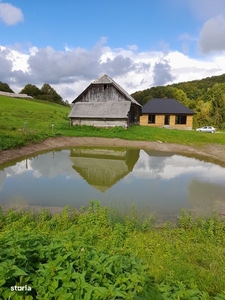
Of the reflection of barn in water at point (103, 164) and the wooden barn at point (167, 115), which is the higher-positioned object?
the wooden barn at point (167, 115)

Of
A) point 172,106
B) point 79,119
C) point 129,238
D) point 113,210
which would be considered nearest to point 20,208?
point 113,210

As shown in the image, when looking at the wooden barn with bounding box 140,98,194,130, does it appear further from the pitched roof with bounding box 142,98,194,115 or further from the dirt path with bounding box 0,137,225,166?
Result: the dirt path with bounding box 0,137,225,166

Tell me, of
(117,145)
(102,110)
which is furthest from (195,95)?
(117,145)

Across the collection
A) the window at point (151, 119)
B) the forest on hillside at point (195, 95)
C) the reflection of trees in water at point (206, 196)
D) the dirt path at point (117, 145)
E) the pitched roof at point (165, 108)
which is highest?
the forest on hillside at point (195, 95)

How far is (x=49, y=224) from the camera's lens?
6.77 m

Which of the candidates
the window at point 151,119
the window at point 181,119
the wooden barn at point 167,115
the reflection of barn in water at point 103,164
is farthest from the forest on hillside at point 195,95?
the reflection of barn in water at point 103,164

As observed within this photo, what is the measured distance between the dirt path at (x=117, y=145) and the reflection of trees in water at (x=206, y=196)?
7.24 metres

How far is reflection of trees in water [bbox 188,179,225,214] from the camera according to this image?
9.06 m

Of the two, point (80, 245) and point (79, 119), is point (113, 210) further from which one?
point (79, 119)

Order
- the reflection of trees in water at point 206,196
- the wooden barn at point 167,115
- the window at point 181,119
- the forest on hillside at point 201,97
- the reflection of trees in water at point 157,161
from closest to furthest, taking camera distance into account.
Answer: the reflection of trees in water at point 206,196 → the reflection of trees in water at point 157,161 → the wooden barn at point 167,115 → the window at point 181,119 → the forest on hillside at point 201,97

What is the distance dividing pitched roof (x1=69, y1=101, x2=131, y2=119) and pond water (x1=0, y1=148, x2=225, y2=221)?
457 inches

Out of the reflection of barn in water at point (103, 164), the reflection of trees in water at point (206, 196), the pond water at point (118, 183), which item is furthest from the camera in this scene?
the reflection of barn in water at point (103, 164)

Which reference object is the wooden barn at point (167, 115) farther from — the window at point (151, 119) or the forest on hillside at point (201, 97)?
the forest on hillside at point (201, 97)

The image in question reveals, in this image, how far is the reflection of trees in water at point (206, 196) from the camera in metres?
9.06
